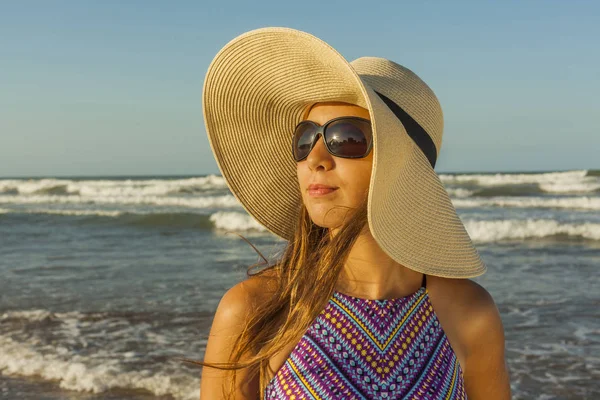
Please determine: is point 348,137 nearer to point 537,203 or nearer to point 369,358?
point 369,358

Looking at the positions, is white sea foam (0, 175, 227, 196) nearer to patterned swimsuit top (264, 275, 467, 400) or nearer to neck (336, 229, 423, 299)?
neck (336, 229, 423, 299)

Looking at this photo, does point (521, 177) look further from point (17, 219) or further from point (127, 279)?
point (127, 279)

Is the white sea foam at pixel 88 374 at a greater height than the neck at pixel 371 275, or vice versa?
the neck at pixel 371 275

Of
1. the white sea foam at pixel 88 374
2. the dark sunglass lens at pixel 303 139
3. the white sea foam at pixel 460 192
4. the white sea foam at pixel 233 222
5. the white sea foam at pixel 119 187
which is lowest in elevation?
the white sea foam at pixel 119 187

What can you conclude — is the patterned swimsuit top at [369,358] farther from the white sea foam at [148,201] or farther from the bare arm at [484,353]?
the white sea foam at [148,201]

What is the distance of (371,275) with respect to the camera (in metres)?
1.90

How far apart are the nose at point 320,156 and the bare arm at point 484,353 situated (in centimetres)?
69

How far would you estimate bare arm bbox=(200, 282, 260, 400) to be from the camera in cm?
173

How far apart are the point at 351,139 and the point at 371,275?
0.45m

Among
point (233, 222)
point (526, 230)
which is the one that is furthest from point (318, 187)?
point (233, 222)

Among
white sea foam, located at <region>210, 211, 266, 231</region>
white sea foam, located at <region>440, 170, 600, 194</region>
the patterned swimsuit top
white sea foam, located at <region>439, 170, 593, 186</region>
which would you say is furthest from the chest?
white sea foam, located at <region>439, 170, 593, 186</region>

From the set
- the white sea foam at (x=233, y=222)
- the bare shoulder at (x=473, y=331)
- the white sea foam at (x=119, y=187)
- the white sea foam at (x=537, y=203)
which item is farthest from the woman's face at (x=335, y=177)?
the white sea foam at (x=119, y=187)

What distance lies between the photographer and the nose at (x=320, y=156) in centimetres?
182

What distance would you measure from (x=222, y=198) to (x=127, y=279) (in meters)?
15.7
